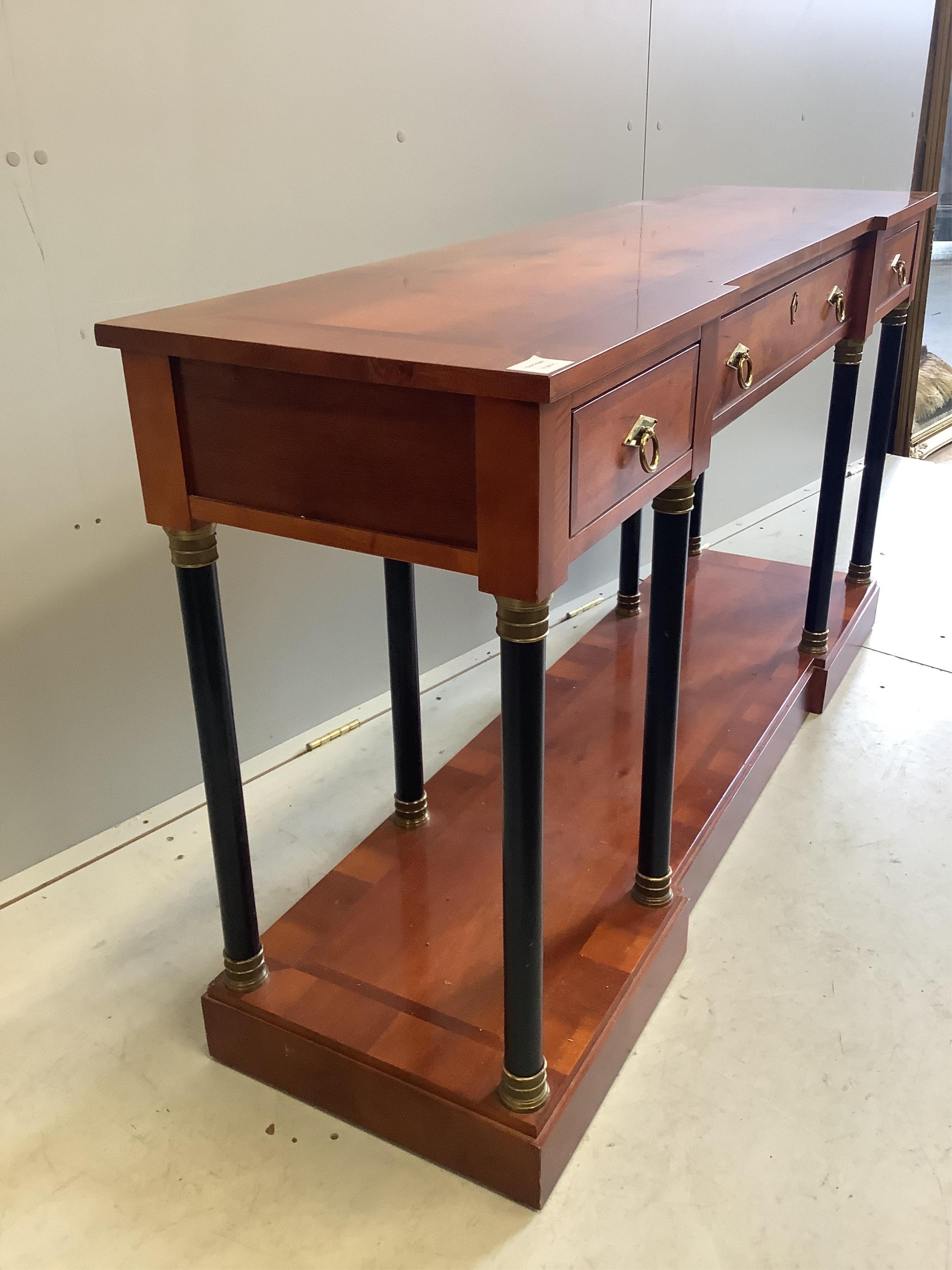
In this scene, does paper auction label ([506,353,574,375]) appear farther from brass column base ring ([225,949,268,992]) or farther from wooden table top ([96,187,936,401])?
brass column base ring ([225,949,268,992])

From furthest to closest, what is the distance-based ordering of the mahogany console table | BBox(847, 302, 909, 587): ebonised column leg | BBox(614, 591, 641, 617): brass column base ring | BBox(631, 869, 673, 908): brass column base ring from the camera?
BBox(614, 591, 641, 617): brass column base ring, BBox(847, 302, 909, 587): ebonised column leg, BBox(631, 869, 673, 908): brass column base ring, the mahogany console table

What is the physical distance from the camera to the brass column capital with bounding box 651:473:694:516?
136 centimetres

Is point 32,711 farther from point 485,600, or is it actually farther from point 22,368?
point 485,600

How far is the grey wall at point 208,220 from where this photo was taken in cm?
164

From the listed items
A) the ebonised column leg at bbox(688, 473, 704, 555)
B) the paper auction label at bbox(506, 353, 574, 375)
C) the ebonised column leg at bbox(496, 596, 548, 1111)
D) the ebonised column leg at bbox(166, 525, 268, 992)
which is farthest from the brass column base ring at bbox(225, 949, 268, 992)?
the ebonised column leg at bbox(688, 473, 704, 555)

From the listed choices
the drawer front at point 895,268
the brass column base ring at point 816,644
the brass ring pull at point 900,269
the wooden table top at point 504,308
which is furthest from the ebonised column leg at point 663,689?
the brass ring pull at point 900,269

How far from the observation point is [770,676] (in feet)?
7.38

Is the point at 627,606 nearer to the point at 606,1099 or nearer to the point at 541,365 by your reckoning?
the point at 606,1099

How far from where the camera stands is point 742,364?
1.45 metres

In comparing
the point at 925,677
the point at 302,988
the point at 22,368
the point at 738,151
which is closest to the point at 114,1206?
the point at 302,988

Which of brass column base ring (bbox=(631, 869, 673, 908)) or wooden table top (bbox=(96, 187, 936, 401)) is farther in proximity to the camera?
brass column base ring (bbox=(631, 869, 673, 908))

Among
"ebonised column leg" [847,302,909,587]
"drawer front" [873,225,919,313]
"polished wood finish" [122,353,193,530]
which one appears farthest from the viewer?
"ebonised column leg" [847,302,909,587]

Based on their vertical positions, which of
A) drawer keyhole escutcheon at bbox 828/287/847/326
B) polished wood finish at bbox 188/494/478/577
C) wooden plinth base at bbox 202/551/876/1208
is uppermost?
drawer keyhole escutcheon at bbox 828/287/847/326

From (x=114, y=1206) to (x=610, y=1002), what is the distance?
0.65 m
